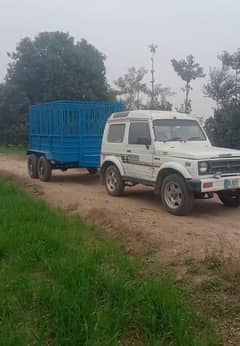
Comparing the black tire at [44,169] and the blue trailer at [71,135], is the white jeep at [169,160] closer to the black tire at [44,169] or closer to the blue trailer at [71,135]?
the blue trailer at [71,135]

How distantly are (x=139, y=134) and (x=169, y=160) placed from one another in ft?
4.34

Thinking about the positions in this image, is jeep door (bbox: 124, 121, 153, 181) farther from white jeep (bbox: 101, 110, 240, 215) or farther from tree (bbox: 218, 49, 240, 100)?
tree (bbox: 218, 49, 240, 100)

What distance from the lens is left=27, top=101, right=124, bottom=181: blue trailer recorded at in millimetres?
12383

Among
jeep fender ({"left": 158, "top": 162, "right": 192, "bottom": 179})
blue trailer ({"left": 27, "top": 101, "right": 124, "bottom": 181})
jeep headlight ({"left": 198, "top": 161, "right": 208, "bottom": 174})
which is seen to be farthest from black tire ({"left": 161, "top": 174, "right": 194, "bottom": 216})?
blue trailer ({"left": 27, "top": 101, "right": 124, "bottom": 181})

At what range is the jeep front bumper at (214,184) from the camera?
7609mm

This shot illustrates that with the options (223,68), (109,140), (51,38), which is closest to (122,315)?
(109,140)

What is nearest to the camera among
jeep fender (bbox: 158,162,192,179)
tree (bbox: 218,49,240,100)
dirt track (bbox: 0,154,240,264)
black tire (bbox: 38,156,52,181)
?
dirt track (bbox: 0,154,240,264)

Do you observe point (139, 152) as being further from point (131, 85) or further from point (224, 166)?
point (131, 85)

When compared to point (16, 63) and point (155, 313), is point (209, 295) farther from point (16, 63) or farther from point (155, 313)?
point (16, 63)

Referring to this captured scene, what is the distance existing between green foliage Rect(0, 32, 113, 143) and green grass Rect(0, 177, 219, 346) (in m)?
23.8

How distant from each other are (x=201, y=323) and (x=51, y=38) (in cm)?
2876

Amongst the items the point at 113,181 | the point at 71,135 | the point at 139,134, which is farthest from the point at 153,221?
the point at 71,135

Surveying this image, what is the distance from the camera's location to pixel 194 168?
7660 mm

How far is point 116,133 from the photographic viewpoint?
32.9 ft
